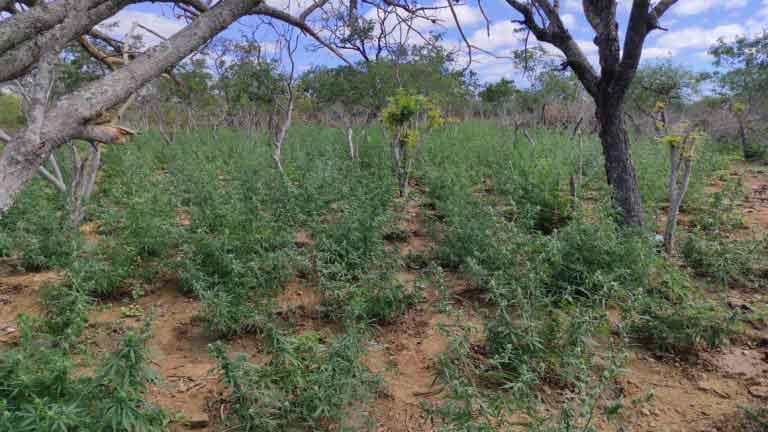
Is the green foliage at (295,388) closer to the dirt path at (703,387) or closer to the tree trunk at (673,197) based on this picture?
the dirt path at (703,387)

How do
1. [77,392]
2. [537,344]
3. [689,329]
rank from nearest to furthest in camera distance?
[77,392] < [537,344] < [689,329]

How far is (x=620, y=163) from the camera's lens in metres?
4.52

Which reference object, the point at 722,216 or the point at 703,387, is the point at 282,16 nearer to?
the point at 703,387

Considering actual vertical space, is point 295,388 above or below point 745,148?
below

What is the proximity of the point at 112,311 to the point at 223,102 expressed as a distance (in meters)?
13.5

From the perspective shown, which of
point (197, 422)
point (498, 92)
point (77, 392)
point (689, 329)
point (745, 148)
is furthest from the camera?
point (498, 92)

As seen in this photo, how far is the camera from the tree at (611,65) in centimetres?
411

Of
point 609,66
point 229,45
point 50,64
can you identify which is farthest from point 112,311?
point 229,45

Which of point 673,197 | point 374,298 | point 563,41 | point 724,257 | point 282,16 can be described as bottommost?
point 374,298

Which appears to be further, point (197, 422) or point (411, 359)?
point (411, 359)

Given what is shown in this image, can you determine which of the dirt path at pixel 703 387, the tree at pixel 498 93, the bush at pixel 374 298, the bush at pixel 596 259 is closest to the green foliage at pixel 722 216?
the bush at pixel 596 259

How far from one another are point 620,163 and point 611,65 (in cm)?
96

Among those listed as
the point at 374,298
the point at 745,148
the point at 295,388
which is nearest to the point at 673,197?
the point at 374,298

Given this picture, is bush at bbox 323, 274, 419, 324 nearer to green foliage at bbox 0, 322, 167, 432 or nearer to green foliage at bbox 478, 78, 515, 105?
green foliage at bbox 0, 322, 167, 432
